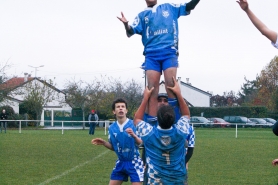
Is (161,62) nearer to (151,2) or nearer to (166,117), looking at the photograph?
(151,2)

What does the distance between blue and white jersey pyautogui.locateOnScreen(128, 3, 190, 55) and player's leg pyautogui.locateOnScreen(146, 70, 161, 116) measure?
0.30 m

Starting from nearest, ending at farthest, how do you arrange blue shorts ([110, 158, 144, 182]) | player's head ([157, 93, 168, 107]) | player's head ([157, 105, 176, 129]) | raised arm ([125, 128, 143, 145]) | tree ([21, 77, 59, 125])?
1. player's head ([157, 105, 176, 129])
2. player's head ([157, 93, 168, 107])
3. raised arm ([125, 128, 143, 145])
4. blue shorts ([110, 158, 144, 182])
5. tree ([21, 77, 59, 125])

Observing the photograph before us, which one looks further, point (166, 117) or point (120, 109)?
point (120, 109)

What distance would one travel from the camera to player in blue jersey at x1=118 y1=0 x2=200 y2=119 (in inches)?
327

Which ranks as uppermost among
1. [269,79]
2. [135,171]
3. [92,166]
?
[269,79]

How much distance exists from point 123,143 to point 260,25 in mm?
3825

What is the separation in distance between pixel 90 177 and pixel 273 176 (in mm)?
5195

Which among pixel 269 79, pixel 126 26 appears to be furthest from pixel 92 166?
pixel 269 79

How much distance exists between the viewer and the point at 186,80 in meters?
112

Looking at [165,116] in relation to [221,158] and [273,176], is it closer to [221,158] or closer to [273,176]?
[273,176]

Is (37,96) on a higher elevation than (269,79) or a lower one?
lower

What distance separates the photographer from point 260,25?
274 inches

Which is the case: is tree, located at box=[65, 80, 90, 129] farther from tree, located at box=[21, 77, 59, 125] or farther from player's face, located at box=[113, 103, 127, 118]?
player's face, located at box=[113, 103, 127, 118]

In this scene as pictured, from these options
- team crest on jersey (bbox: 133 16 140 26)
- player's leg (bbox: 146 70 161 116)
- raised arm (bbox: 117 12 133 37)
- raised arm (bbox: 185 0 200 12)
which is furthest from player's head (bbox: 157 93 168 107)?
raised arm (bbox: 185 0 200 12)
